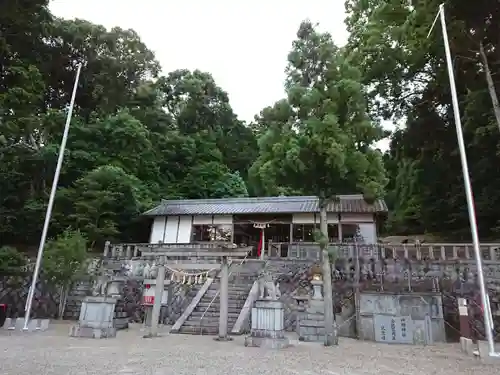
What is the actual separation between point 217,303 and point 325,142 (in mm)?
6797

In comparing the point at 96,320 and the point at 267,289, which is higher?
the point at 267,289

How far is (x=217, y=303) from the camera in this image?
38.8ft

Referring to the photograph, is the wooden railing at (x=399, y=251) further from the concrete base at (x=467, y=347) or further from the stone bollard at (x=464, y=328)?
the concrete base at (x=467, y=347)

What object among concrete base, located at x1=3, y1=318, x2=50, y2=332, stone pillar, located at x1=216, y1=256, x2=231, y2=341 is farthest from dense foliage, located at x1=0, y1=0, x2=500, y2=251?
concrete base, located at x1=3, y1=318, x2=50, y2=332

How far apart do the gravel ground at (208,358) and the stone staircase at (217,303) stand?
1.81 meters

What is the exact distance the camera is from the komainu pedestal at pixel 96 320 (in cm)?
888

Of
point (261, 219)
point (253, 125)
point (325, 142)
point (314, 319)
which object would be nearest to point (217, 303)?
point (314, 319)

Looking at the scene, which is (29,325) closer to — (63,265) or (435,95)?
(63,265)

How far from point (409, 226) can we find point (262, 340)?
70.4 feet

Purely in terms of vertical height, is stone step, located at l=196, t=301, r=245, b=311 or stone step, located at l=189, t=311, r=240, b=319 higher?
stone step, located at l=196, t=301, r=245, b=311

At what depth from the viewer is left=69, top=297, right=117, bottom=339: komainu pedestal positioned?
350 inches

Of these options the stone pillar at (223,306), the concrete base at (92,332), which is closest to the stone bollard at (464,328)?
the stone pillar at (223,306)

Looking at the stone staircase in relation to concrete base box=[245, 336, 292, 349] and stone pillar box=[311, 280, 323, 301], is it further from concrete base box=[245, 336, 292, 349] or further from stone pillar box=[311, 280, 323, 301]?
stone pillar box=[311, 280, 323, 301]

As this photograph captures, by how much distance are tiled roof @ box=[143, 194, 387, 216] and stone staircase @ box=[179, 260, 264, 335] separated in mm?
6116
